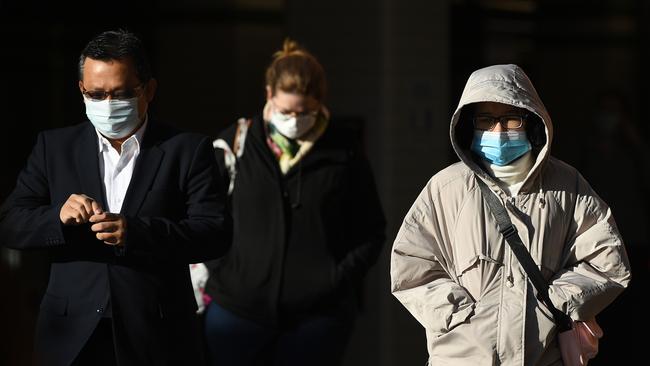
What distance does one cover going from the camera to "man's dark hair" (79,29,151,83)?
4.29 metres

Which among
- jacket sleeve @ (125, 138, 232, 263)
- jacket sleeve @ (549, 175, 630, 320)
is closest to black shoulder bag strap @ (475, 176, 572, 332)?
jacket sleeve @ (549, 175, 630, 320)

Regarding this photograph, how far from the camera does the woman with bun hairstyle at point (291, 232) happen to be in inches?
220

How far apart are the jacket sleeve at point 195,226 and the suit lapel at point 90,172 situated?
22 cm

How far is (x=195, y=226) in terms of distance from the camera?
4.27 meters

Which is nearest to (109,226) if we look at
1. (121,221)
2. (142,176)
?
(121,221)

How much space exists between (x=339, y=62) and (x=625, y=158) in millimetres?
1927

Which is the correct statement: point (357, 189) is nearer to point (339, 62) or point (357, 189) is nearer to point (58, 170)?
point (58, 170)

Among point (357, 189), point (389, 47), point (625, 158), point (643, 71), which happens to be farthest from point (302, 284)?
point (643, 71)

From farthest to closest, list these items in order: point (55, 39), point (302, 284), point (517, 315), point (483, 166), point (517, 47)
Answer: point (55, 39), point (517, 47), point (302, 284), point (483, 166), point (517, 315)

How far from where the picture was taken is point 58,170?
4.32m

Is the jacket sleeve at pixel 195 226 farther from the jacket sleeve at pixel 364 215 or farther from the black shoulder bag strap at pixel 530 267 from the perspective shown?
the jacket sleeve at pixel 364 215

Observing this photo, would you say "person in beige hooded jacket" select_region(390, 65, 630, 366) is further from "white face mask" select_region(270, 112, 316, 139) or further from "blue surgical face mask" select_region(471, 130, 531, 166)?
"white face mask" select_region(270, 112, 316, 139)

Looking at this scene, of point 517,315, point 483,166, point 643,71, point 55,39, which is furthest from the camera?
point 55,39

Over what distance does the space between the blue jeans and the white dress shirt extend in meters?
1.41
